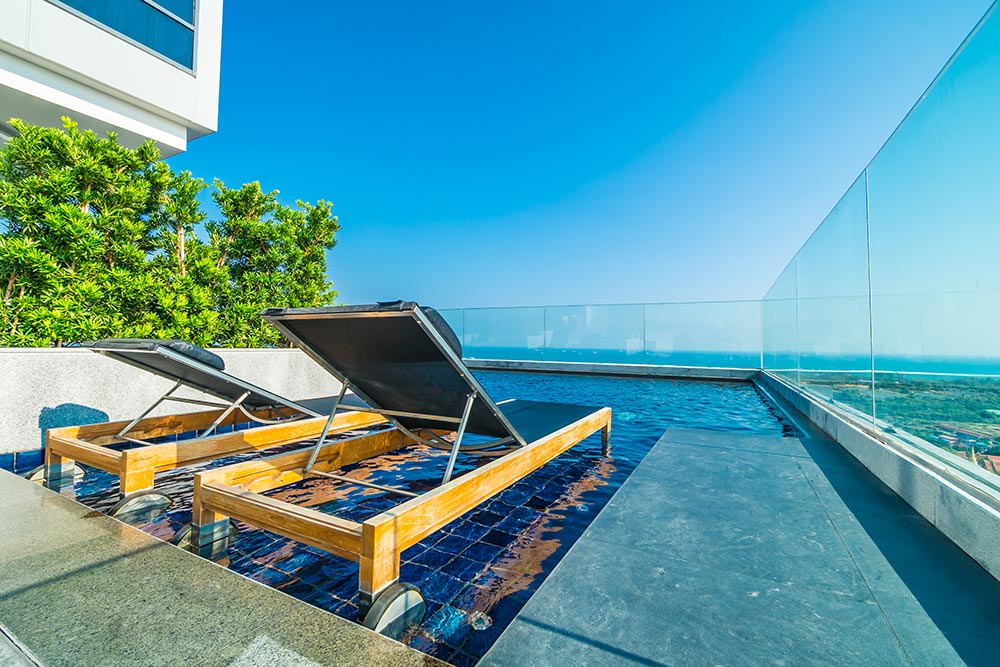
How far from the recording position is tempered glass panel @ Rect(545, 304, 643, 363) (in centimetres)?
1330

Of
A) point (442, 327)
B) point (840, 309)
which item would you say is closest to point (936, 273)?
point (840, 309)

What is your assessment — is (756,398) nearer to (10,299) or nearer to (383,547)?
(383,547)

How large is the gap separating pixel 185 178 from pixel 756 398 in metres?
9.94

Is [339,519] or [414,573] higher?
[339,519]

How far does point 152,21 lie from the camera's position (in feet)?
23.8

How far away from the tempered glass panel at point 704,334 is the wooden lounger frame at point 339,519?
1107 centimetres

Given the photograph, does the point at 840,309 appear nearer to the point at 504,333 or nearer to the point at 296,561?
the point at 296,561

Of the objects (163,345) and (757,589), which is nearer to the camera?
(757,589)

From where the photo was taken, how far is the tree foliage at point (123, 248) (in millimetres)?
4059

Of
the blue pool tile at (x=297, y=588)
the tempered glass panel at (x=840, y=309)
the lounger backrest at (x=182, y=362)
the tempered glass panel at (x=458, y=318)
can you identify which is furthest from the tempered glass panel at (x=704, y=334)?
the blue pool tile at (x=297, y=588)

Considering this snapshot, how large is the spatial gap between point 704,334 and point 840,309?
9.03 metres

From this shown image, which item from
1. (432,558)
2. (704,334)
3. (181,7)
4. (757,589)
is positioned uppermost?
(181,7)

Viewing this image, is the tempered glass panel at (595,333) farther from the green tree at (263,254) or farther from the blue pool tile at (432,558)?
the blue pool tile at (432,558)

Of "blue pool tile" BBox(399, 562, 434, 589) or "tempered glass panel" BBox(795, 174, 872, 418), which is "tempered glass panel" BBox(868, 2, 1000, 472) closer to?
"tempered glass panel" BBox(795, 174, 872, 418)
